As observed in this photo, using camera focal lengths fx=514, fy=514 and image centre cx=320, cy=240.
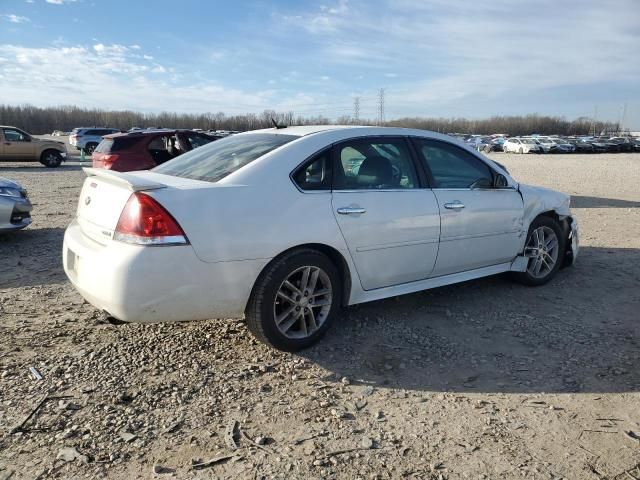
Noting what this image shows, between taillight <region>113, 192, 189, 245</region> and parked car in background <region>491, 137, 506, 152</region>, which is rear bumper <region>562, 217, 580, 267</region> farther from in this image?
parked car in background <region>491, 137, 506, 152</region>

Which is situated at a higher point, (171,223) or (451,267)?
(171,223)

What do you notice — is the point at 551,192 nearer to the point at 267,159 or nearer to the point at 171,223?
the point at 267,159

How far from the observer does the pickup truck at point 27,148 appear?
20.6 m

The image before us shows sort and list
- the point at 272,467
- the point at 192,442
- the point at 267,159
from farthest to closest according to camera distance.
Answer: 1. the point at 267,159
2. the point at 192,442
3. the point at 272,467

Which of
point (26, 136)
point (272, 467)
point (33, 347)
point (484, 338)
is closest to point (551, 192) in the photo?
point (484, 338)

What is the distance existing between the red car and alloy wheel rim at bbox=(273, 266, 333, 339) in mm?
8022

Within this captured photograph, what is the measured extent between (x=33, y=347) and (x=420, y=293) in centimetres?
330

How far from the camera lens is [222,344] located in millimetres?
3762

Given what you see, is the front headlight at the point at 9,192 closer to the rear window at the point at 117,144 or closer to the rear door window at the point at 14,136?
the rear window at the point at 117,144

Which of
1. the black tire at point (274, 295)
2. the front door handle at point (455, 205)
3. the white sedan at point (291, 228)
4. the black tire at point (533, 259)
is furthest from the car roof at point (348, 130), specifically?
the black tire at point (533, 259)

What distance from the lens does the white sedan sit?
3.11m

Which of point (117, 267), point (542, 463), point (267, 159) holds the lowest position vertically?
point (542, 463)

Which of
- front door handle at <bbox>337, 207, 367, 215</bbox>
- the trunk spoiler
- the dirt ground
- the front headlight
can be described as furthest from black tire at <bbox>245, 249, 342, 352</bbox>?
the front headlight

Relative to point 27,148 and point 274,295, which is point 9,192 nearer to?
point 274,295
